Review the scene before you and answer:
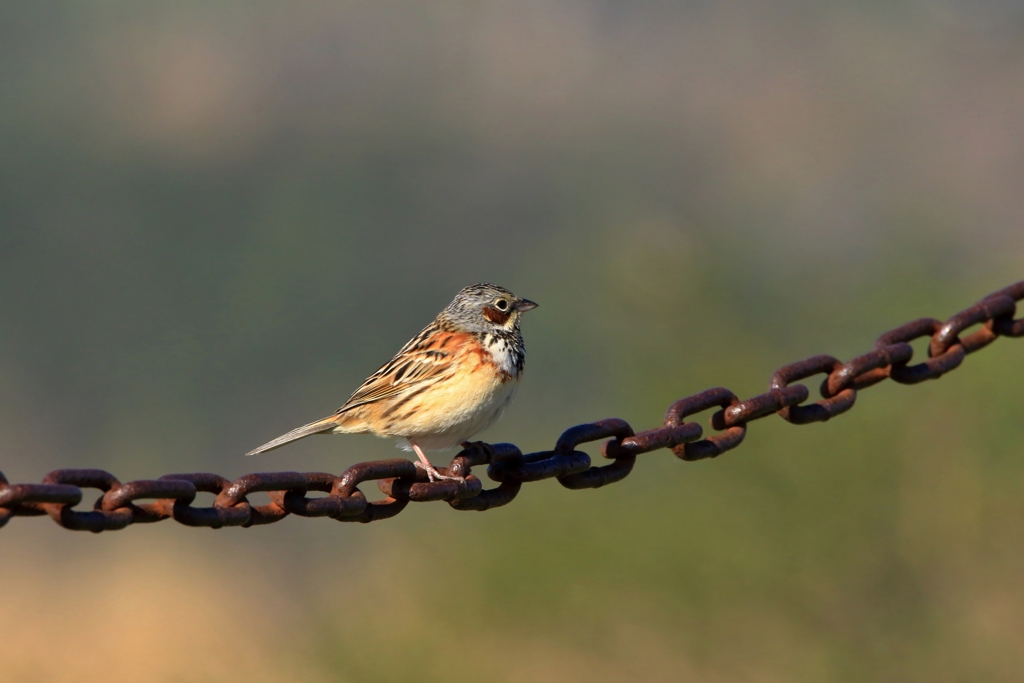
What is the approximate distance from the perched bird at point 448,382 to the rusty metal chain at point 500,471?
92 centimetres

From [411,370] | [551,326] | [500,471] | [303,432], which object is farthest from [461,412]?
[551,326]

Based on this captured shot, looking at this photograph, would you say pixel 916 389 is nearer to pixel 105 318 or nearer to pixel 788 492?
pixel 788 492

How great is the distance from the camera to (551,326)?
16.4 meters

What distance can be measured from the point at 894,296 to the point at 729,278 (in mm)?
1261

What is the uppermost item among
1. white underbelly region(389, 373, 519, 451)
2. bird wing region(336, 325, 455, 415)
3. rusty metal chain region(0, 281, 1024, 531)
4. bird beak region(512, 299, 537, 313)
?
bird beak region(512, 299, 537, 313)

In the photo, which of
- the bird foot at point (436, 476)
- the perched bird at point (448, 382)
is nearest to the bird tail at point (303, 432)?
the perched bird at point (448, 382)

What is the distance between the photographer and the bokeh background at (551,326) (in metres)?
7.48

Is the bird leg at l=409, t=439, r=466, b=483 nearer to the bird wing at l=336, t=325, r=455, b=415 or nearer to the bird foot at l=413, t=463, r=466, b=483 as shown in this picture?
the bird foot at l=413, t=463, r=466, b=483

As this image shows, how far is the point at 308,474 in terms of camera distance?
3033 millimetres

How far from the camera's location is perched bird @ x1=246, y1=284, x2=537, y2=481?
5.04 meters

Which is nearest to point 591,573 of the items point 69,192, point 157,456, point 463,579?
point 463,579

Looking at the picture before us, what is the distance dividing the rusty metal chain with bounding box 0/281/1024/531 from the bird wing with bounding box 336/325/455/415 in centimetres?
115

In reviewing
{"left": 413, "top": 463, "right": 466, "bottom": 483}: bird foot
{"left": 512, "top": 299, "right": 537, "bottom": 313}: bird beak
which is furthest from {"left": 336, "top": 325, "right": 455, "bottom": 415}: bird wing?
{"left": 413, "top": 463, "right": 466, "bottom": 483}: bird foot

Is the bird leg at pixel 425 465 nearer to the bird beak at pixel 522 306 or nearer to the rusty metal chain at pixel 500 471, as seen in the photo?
the rusty metal chain at pixel 500 471
